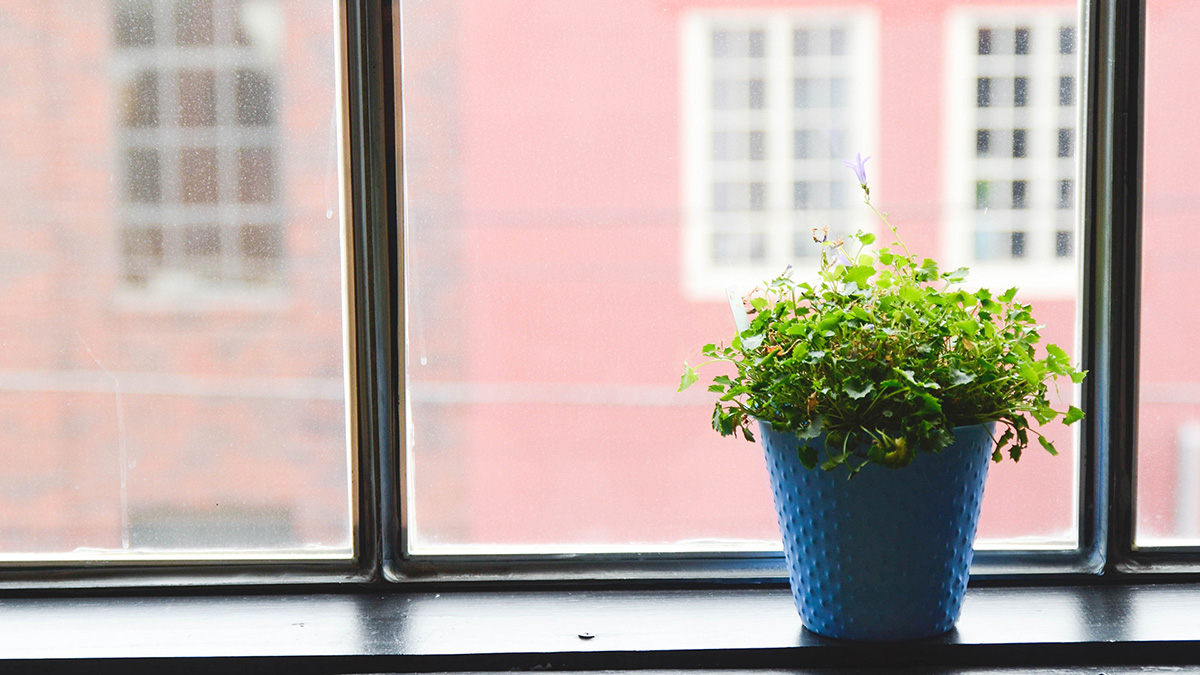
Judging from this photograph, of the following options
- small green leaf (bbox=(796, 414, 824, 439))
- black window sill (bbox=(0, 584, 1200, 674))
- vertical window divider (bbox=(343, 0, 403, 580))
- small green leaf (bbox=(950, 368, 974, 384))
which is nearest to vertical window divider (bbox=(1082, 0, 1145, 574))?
black window sill (bbox=(0, 584, 1200, 674))

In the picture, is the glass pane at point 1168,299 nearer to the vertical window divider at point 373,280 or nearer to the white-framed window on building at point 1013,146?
the white-framed window on building at point 1013,146

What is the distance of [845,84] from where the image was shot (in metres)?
1.20

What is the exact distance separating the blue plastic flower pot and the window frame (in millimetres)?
216

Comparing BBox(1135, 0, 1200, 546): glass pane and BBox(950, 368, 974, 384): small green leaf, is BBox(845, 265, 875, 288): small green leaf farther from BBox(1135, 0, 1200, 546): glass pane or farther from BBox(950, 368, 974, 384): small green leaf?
BBox(1135, 0, 1200, 546): glass pane

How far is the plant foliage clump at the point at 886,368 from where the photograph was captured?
936mm

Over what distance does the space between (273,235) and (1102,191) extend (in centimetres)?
104

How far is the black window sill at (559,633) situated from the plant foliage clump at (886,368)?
23cm

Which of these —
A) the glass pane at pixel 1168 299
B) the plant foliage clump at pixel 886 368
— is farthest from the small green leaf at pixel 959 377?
the glass pane at pixel 1168 299

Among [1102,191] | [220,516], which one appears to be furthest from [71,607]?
[1102,191]

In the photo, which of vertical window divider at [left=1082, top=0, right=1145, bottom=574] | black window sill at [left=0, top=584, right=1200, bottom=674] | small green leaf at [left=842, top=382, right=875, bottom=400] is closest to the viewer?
small green leaf at [left=842, top=382, right=875, bottom=400]

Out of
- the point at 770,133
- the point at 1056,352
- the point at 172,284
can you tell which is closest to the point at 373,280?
the point at 172,284

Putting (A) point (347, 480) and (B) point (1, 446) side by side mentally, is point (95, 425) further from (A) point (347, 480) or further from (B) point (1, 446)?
(A) point (347, 480)

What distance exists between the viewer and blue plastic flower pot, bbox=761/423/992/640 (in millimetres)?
966

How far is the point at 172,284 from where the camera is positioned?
1.21 m
